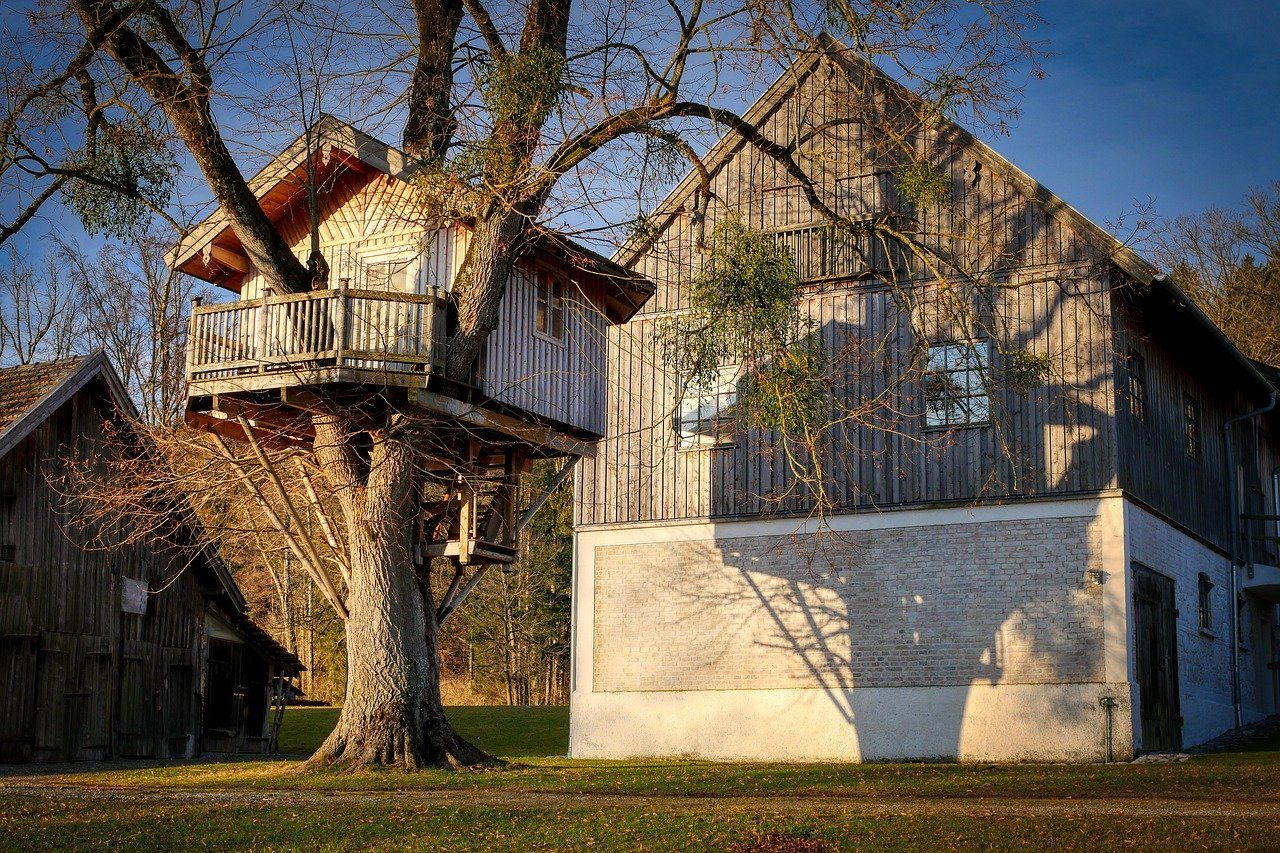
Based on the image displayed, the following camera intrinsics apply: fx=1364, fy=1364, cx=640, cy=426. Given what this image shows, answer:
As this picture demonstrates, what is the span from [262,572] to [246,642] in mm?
19292

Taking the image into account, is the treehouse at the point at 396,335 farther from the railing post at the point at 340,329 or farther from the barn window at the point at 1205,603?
the barn window at the point at 1205,603

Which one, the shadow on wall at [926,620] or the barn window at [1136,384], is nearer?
the shadow on wall at [926,620]

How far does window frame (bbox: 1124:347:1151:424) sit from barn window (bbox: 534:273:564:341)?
361 inches

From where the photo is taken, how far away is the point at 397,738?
1753 cm

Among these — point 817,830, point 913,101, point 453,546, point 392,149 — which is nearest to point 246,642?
point 453,546

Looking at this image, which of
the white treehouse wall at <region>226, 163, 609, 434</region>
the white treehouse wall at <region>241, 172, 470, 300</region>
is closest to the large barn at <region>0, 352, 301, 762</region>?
the white treehouse wall at <region>241, 172, 470, 300</region>

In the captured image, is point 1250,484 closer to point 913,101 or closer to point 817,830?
point 913,101

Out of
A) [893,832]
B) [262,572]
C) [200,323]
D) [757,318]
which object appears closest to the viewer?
[893,832]

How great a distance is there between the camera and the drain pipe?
26500 mm

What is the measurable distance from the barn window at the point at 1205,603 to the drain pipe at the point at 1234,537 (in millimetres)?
1534

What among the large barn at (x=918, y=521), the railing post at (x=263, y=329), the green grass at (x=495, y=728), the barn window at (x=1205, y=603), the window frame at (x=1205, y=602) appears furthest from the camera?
the green grass at (x=495, y=728)

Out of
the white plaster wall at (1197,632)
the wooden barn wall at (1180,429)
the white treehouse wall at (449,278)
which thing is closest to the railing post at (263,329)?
the white treehouse wall at (449,278)

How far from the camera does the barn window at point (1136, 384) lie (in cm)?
2253

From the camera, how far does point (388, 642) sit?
18.0 m
